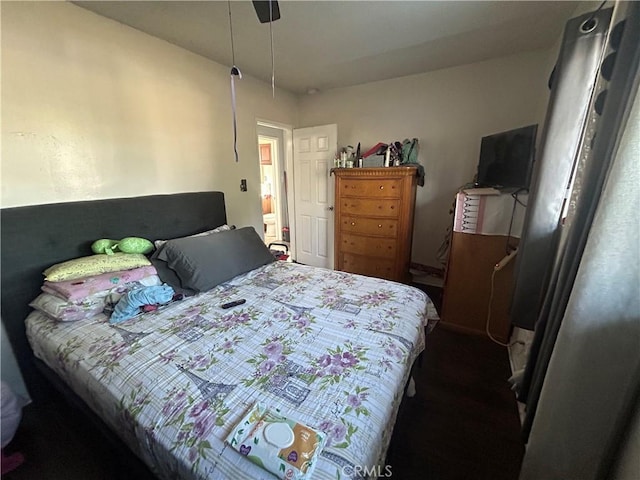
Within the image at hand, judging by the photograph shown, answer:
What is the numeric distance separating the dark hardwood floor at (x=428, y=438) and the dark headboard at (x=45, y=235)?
0.36 meters

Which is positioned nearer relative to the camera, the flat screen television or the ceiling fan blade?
the ceiling fan blade

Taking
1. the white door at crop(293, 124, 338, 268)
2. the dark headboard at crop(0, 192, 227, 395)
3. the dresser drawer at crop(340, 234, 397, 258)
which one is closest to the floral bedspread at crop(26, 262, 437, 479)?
the dark headboard at crop(0, 192, 227, 395)

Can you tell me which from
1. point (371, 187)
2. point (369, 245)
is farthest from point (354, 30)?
point (369, 245)

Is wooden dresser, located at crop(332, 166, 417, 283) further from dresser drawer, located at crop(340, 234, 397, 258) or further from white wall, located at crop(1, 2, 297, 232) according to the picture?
white wall, located at crop(1, 2, 297, 232)

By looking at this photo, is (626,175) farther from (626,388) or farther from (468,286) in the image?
(468,286)

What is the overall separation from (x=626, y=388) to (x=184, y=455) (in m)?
1.25

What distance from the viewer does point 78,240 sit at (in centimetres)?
164

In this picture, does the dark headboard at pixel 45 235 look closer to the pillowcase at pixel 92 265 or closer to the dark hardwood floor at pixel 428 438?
the pillowcase at pixel 92 265

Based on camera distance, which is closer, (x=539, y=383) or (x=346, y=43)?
(x=539, y=383)

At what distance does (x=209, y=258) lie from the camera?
1797mm

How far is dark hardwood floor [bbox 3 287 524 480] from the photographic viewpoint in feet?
3.93

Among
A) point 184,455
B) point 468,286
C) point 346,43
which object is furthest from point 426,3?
point 184,455

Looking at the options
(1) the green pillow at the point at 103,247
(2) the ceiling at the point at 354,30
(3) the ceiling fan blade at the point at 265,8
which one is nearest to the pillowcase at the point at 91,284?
(1) the green pillow at the point at 103,247

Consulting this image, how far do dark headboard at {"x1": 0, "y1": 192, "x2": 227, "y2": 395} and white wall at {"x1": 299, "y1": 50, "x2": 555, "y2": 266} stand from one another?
98.4 inches
